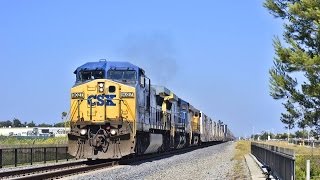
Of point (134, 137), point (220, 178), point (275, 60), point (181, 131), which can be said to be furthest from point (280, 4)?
point (181, 131)

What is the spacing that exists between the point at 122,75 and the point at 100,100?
6.84 feet

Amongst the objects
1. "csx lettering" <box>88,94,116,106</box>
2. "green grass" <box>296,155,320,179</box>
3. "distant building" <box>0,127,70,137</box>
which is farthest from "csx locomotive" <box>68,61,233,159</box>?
"distant building" <box>0,127,70,137</box>

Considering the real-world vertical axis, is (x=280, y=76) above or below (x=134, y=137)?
above

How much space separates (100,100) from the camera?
24.3 m

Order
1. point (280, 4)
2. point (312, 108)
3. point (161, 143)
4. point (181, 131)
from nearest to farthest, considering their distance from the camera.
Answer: point (312, 108) < point (280, 4) < point (161, 143) < point (181, 131)

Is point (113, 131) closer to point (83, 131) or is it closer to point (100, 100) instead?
point (83, 131)

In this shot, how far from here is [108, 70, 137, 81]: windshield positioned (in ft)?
83.8

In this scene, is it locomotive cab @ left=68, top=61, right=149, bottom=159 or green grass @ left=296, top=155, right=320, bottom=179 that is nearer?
green grass @ left=296, top=155, right=320, bottom=179

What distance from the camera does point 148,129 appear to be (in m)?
27.9

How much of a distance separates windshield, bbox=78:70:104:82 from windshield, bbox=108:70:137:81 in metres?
0.45

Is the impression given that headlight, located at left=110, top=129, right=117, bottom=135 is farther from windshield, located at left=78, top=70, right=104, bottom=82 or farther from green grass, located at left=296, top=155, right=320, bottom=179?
green grass, located at left=296, top=155, right=320, bottom=179

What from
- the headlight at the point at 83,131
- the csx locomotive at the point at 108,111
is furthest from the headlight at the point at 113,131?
the headlight at the point at 83,131

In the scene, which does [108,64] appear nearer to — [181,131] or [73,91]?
[73,91]

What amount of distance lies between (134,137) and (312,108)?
30.9ft
